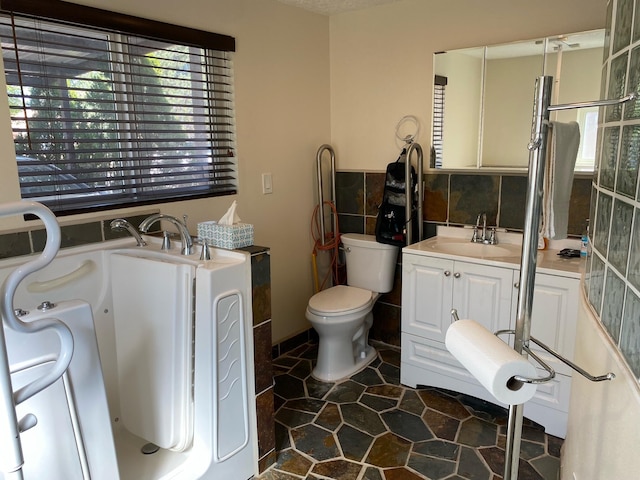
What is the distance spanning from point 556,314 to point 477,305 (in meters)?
0.37

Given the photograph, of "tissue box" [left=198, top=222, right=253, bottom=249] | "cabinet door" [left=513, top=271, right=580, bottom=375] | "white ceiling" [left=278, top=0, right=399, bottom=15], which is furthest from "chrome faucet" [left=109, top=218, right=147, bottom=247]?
"cabinet door" [left=513, top=271, right=580, bottom=375]

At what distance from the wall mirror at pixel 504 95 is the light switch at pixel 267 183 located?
0.99 meters

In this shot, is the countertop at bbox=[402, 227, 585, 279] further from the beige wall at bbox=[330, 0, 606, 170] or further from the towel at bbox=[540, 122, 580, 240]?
the towel at bbox=[540, 122, 580, 240]

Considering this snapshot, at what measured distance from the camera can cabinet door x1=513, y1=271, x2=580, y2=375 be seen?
7.09 feet

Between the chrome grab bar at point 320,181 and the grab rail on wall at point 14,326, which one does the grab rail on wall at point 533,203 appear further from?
the chrome grab bar at point 320,181

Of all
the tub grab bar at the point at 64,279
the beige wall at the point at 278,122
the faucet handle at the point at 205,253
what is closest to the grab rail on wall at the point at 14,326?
the faucet handle at the point at 205,253

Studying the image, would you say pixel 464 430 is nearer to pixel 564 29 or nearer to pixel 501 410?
pixel 501 410

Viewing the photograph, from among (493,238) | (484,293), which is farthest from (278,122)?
(484,293)

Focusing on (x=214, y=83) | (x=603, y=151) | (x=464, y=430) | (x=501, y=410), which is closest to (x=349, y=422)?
(x=464, y=430)

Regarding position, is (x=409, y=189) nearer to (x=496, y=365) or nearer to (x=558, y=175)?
(x=558, y=175)

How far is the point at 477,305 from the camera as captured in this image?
2.45 meters

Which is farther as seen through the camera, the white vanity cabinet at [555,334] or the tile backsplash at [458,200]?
the tile backsplash at [458,200]

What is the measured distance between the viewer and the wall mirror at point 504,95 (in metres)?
2.33

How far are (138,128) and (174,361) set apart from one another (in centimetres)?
114
